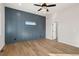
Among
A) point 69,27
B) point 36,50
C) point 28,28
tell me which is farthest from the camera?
point 69,27

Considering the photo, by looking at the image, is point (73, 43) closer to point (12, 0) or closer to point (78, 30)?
point (78, 30)

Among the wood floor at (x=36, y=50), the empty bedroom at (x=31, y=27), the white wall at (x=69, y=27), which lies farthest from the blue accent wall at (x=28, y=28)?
the white wall at (x=69, y=27)

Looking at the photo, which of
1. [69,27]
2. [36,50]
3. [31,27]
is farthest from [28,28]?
[69,27]

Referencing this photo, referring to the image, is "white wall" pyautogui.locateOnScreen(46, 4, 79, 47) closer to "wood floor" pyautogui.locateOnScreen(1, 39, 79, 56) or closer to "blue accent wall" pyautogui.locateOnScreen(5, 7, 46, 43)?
"wood floor" pyautogui.locateOnScreen(1, 39, 79, 56)

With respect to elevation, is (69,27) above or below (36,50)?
above

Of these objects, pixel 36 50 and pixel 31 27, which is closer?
pixel 31 27

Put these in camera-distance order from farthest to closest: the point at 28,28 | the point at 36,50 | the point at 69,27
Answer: the point at 69,27 → the point at 36,50 → the point at 28,28

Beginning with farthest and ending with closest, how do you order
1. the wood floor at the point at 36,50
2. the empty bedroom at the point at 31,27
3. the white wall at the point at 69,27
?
the white wall at the point at 69,27 → the wood floor at the point at 36,50 → the empty bedroom at the point at 31,27

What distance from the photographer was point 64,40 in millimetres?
4113

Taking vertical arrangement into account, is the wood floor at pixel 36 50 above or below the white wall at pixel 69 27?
below

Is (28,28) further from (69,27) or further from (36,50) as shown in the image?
(69,27)

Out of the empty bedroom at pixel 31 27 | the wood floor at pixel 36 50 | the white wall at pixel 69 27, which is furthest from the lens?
the white wall at pixel 69 27

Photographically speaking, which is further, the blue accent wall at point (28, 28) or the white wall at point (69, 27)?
the white wall at point (69, 27)

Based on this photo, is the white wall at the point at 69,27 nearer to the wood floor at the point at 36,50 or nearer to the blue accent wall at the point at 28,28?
the wood floor at the point at 36,50
